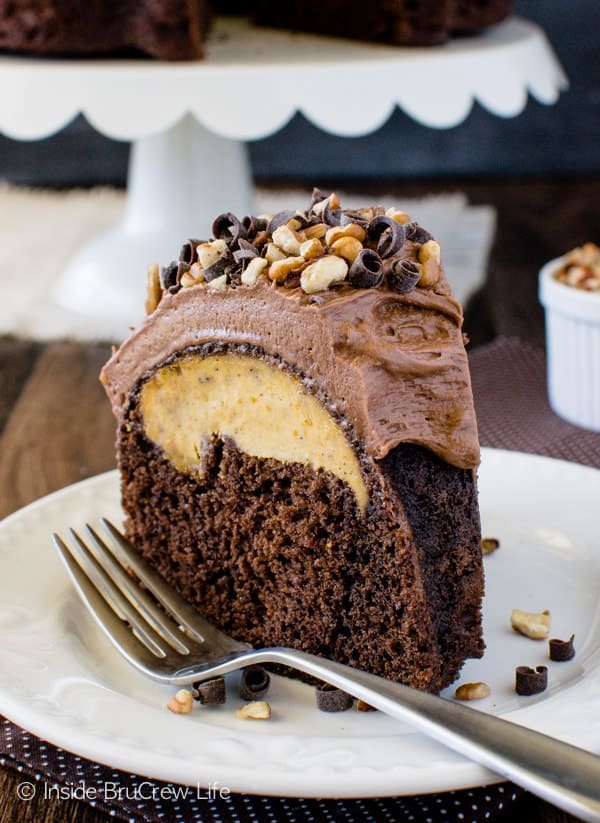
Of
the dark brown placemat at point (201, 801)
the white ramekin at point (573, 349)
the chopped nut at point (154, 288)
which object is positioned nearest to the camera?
the dark brown placemat at point (201, 801)

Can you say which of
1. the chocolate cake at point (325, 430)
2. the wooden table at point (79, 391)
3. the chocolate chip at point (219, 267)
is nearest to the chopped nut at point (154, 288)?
the chocolate cake at point (325, 430)

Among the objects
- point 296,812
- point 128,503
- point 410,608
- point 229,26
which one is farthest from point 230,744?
point 229,26

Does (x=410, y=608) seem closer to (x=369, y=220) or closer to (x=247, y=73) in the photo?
(x=369, y=220)

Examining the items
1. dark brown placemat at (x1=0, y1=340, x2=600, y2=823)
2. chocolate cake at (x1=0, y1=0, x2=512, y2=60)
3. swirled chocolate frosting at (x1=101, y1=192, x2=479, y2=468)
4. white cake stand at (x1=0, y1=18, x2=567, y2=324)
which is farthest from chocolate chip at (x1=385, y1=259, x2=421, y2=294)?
chocolate cake at (x1=0, y1=0, x2=512, y2=60)

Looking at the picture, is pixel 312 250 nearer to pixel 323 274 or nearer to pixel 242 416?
pixel 323 274

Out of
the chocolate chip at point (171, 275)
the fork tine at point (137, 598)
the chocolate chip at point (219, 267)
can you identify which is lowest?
the fork tine at point (137, 598)

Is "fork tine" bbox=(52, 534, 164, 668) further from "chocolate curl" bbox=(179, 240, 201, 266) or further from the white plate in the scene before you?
"chocolate curl" bbox=(179, 240, 201, 266)

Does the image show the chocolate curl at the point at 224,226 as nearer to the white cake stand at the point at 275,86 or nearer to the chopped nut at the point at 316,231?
the chopped nut at the point at 316,231

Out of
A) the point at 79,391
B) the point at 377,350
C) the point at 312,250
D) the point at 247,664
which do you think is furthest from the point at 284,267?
the point at 79,391
